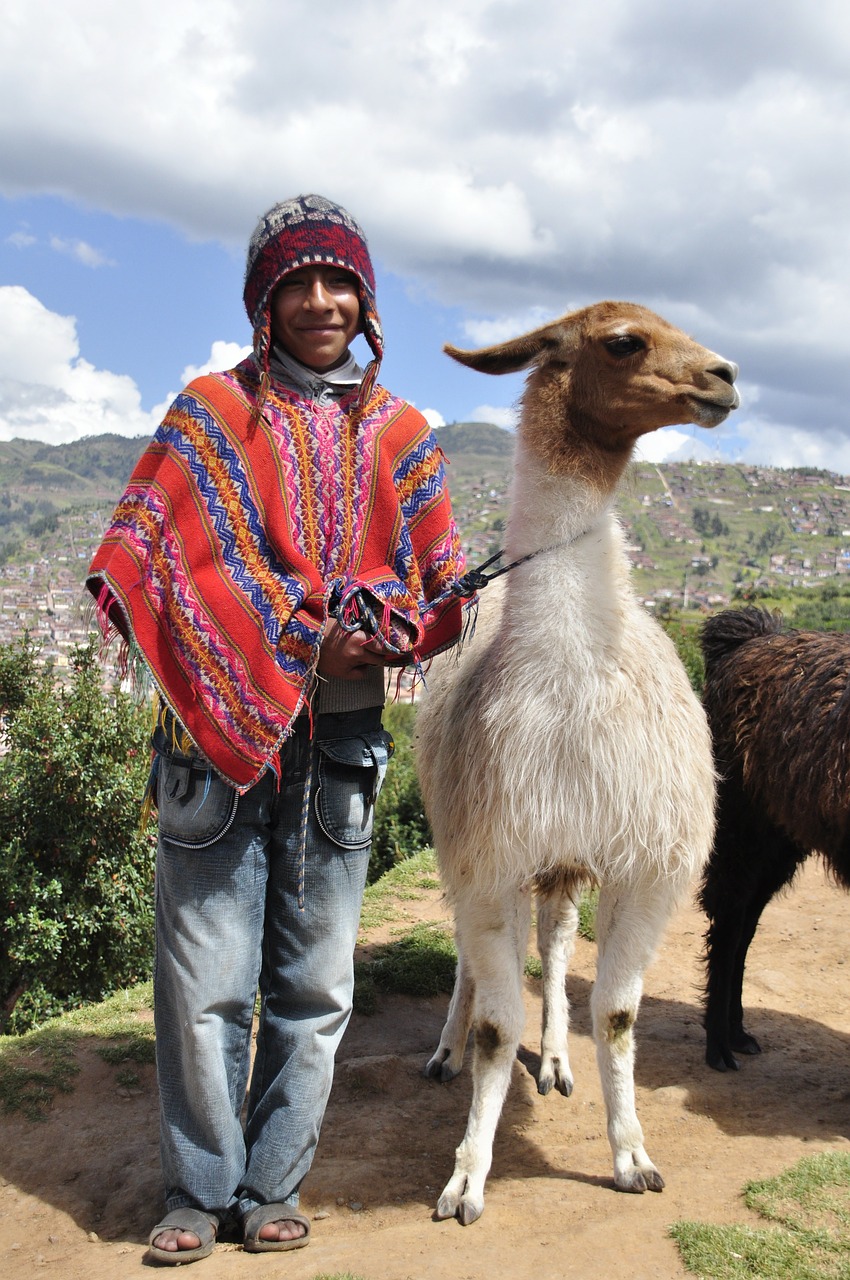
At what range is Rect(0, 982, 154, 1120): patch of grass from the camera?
11.4ft

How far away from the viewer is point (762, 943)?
534 cm

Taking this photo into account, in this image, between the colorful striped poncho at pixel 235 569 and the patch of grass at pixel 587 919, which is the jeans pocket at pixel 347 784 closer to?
the colorful striped poncho at pixel 235 569

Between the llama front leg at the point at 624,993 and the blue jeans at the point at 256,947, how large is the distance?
779mm

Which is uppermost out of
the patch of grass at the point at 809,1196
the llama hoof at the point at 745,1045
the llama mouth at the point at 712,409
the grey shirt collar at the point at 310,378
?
the grey shirt collar at the point at 310,378

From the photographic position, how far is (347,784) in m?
2.58

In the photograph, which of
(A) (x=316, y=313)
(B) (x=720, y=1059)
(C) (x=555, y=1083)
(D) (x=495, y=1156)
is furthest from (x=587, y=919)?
(A) (x=316, y=313)

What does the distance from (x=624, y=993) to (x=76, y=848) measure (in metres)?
3.47

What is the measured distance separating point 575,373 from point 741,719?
5.94 ft


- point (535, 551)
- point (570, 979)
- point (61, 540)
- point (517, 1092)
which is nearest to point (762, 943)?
point (570, 979)

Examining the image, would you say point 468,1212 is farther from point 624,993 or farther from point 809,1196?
point 809,1196

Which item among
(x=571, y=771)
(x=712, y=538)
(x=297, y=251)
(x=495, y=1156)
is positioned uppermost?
(x=712, y=538)

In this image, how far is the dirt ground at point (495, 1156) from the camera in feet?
8.22

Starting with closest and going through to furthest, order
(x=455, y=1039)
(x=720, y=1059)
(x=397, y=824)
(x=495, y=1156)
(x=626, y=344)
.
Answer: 1. (x=626, y=344)
2. (x=495, y=1156)
3. (x=455, y=1039)
4. (x=720, y=1059)
5. (x=397, y=824)

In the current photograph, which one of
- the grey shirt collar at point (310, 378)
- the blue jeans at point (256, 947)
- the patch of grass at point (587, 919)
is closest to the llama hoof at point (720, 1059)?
the patch of grass at point (587, 919)
